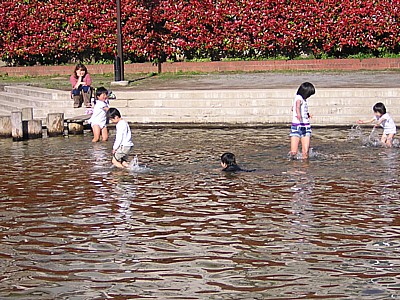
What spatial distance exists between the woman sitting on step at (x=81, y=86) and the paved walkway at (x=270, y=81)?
2.07 m

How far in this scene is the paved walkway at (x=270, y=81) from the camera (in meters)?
21.5

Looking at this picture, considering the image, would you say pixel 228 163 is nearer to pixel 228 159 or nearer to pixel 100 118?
pixel 228 159

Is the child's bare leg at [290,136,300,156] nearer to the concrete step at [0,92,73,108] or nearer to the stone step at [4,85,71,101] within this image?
the concrete step at [0,92,73,108]

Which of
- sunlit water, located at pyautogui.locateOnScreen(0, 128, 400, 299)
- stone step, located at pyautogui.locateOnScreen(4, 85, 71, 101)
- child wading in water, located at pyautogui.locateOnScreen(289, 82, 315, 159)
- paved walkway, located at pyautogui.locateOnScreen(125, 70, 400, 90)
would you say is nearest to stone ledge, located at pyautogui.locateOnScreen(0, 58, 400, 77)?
paved walkway, located at pyautogui.locateOnScreen(125, 70, 400, 90)

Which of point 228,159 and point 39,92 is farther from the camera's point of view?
point 39,92

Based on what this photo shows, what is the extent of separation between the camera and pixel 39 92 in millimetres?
21906

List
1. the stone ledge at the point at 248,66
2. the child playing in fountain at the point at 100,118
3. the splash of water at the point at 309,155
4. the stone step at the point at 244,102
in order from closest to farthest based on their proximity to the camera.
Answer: the splash of water at the point at 309,155 → the child playing in fountain at the point at 100,118 → the stone step at the point at 244,102 → the stone ledge at the point at 248,66

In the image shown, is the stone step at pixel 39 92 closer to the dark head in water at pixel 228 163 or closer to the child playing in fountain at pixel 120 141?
the child playing in fountain at pixel 120 141

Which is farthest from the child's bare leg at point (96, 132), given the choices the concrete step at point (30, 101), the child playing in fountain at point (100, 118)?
the concrete step at point (30, 101)

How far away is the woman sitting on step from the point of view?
66.4 ft

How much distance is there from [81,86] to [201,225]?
11508 millimetres

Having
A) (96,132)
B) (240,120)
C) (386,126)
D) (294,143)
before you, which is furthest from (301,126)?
(240,120)

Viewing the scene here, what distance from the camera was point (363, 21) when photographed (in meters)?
26.8

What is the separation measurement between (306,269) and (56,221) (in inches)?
136
